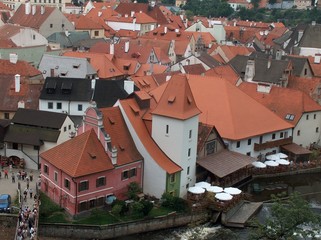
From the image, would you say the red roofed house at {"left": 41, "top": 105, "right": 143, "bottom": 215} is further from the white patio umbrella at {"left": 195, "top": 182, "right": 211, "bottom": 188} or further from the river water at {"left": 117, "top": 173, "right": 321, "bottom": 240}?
the white patio umbrella at {"left": 195, "top": 182, "right": 211, "bottom": 188}

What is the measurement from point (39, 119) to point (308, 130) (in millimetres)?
33231

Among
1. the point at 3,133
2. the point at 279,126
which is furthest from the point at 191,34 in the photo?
the point at 3,133

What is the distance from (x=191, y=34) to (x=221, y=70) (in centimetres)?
4470

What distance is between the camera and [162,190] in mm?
53156

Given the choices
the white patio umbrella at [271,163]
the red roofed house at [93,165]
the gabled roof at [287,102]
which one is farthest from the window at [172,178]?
the gabled roof at [287,102]

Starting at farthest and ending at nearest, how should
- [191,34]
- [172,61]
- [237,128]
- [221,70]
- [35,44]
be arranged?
[191,34] → [172,61] → [35,44] → [221,70] → [237,128]

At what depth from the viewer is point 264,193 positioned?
196ft

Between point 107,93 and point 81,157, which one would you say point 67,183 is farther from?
point 107,93

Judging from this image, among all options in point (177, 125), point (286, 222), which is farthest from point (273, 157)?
point (286, 222)

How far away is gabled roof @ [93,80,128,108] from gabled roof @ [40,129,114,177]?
59.3 feet

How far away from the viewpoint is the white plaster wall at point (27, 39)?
329ft

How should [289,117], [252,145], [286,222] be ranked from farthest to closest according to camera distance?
1. [289,117]
2. [252,145]
3. [286,222]

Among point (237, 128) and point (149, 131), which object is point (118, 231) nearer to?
point (149, 131)

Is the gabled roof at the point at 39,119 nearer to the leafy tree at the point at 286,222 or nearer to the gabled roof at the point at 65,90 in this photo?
the gabled roof at the point at 65,90
